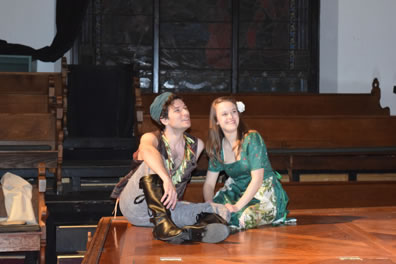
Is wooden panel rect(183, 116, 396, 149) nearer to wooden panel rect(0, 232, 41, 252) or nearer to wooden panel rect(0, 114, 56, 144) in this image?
wooden panel rect(0, 114, 56, 144)

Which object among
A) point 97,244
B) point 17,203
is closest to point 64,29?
point 17,203

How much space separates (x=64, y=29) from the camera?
770cm

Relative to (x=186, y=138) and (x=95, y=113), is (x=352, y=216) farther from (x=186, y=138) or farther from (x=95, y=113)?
(x=95, y=113)

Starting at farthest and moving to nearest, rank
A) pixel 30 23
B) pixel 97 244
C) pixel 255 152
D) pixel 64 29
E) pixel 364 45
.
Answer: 1. pixel 364 45
2. pixel 30 23
3. pixel 64 29
4. pixel 255 152
5. pixel 97 244

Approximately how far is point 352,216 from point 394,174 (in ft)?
9.55

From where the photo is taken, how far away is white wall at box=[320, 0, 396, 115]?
809 centimetres

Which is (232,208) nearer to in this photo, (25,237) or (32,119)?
(25,237)

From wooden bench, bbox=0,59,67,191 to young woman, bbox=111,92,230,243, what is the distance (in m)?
1.56

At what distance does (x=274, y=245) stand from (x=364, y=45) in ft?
19.3

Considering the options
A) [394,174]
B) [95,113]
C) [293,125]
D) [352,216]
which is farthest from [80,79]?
[352,216]

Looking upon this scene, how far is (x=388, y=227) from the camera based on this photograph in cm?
320

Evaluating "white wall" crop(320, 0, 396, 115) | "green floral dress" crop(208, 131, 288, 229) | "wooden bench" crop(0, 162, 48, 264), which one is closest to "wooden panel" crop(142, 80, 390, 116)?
"white wall" crop(320, 0, 396, 115)

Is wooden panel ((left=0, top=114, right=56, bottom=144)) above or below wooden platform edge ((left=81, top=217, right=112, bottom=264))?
above

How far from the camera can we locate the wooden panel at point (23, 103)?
620 cm
